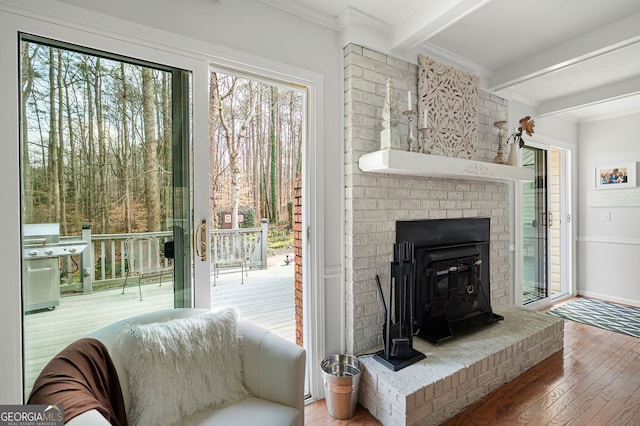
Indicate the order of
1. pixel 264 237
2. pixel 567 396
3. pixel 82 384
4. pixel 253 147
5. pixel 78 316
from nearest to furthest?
1. pixel 82 384
2. pixel 78 316
3. pixel 567 396
4. pixel 253 147
5. pixel 264 237

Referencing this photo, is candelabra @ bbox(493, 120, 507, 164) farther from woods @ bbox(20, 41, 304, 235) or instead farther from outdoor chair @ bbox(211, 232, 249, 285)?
outdoor chair @ bbox(211, 232, 249, 285)

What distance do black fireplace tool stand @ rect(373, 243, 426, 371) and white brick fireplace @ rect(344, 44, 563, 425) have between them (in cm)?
11

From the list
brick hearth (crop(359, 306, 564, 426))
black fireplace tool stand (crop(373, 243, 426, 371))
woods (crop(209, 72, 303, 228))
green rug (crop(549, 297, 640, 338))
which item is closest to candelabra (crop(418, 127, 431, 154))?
black fireplace tool stand (crop(373, 243, 426, 371))

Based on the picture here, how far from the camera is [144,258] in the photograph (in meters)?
1.61

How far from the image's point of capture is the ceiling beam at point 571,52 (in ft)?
6.64

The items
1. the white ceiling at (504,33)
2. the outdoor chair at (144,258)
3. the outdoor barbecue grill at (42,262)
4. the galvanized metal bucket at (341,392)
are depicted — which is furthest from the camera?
the white ceiling at (504,33)

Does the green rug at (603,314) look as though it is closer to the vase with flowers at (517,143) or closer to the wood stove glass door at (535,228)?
the wood stove glass door at (535,228)

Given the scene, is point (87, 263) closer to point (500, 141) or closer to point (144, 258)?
point (144, 258)

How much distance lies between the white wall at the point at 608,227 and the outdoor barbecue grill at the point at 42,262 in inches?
218

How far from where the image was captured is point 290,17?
6.30 ft

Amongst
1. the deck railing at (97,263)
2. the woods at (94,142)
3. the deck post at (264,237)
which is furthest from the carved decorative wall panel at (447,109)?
the deck post at (264,237)

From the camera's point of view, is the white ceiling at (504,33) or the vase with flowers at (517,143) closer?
the white ceiling at (504,33)

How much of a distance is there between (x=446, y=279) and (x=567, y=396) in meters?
1.03


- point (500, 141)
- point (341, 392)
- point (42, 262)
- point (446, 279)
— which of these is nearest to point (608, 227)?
point (500, 141)
